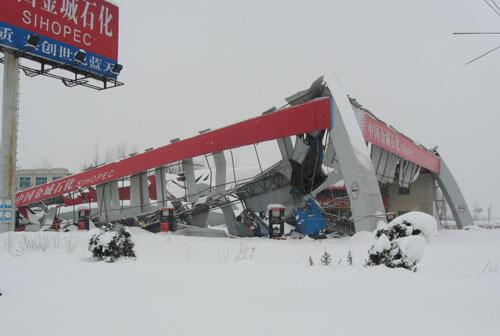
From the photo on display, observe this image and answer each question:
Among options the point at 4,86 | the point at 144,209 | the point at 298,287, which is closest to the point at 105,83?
the point at 4,86

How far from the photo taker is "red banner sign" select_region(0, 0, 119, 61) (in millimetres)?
19766

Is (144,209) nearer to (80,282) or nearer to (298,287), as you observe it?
(80,282)

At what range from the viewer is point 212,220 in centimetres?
3841

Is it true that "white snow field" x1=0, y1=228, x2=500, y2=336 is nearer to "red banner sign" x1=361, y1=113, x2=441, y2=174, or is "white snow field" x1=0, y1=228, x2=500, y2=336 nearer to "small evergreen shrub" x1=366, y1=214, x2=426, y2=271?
"small evergreen shrub" x1=366, y1=214, x2=426, y2=271

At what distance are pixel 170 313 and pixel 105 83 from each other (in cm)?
2184

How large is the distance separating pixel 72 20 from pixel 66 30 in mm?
586

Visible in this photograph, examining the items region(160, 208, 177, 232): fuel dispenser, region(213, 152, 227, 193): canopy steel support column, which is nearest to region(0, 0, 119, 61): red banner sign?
region(213, 152, 227, 193): canopy steel support column

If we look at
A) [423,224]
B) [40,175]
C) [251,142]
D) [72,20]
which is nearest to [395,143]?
[251,142]

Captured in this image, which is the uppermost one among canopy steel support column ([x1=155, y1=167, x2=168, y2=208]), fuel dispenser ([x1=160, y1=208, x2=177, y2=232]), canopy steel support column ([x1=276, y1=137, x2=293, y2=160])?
canopy steel support column ([x1=276, y1=137, x2=293, y2=160])

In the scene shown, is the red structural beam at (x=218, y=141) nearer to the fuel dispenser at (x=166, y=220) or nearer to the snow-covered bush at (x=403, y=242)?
the fuel dispenser at (x=166, y=220)

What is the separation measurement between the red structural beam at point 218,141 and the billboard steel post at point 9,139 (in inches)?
181

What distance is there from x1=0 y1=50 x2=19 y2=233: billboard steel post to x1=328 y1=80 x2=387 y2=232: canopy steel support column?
1382 cm

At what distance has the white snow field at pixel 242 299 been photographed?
4.55 metres

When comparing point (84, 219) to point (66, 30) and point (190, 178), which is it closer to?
point (190, 178)
